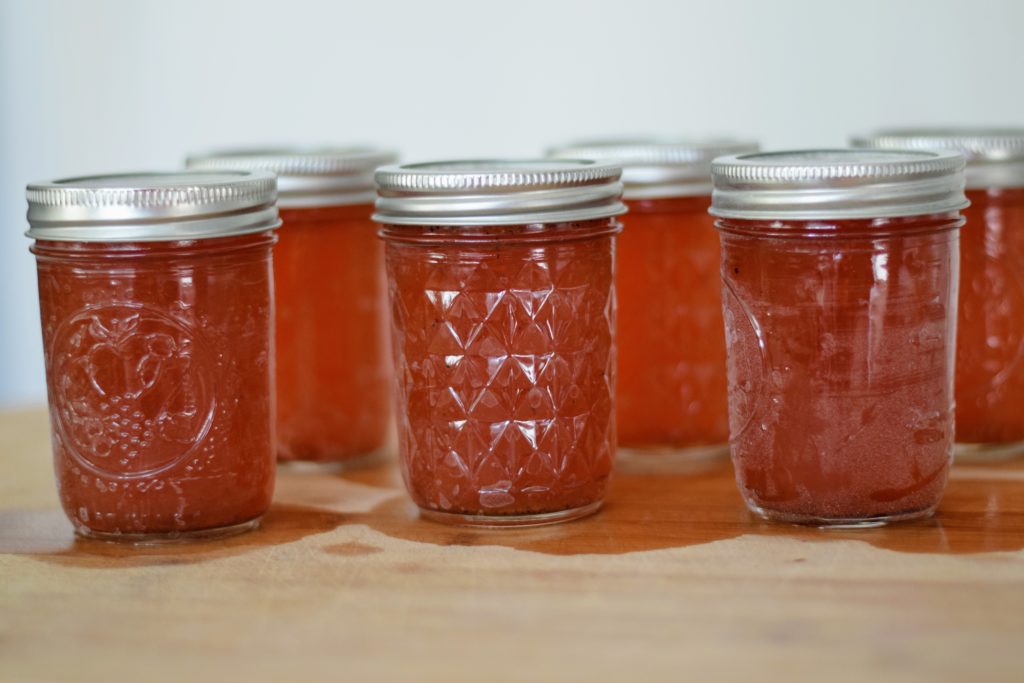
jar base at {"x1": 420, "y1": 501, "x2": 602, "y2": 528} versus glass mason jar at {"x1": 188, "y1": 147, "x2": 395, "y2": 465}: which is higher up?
glass mason jar at {"x1": 188, "y1": 147, "x2": 395, "y2": 465}

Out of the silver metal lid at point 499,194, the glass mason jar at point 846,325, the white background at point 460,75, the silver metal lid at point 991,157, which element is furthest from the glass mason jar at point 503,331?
the white background at point 460,75

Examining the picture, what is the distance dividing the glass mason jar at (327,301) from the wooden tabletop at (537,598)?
15 cm

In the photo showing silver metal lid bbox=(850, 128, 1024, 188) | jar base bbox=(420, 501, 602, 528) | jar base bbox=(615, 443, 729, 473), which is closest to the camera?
jar base bbox=(420, 501, 602, 528)

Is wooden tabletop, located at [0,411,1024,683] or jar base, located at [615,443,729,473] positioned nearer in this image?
wooden tabletop, located at [0,411,1024,683]

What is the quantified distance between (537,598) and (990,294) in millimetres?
593

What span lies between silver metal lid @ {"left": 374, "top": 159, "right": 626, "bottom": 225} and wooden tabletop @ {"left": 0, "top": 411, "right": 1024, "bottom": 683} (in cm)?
27

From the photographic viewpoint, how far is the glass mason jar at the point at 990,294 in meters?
1.27

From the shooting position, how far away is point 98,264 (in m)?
1.10

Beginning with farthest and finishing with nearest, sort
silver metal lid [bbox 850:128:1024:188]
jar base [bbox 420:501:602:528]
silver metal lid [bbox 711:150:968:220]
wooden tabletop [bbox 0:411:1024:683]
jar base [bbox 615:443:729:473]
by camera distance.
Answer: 1. jar base [bbox 615:443:729:473]
2. silver metal lid [bbox 850:128:1024:188]
3. jar base [bbox 420:501:602:528]
4. silver metal lid [bbox 711:150:968:220]
5. wooden tabletop [bbox 0:411:1024:683]

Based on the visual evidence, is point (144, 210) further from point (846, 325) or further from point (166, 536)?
point (846, 325)

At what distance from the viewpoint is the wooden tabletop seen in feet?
2.81

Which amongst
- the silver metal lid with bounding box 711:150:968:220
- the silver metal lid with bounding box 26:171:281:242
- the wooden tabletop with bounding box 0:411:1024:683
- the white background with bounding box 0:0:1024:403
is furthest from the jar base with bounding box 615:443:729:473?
the white background with bounding box 0:0:1024:403

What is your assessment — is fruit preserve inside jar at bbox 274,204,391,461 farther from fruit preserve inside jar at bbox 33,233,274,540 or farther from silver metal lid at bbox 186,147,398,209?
fruit preserve inside jar at bbox 33,233,274,540

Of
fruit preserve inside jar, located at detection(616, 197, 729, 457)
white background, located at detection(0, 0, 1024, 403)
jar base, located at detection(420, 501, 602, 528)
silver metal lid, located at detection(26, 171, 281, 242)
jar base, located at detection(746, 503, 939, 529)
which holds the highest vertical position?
white background, located at detection(0, 0, 1024, 403)
